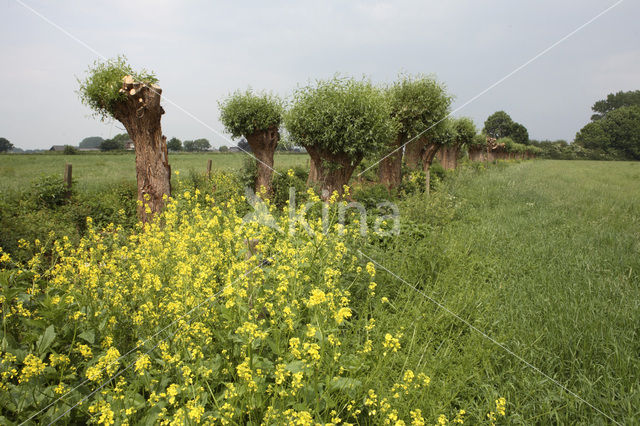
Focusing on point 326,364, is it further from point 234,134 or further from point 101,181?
point 101,181

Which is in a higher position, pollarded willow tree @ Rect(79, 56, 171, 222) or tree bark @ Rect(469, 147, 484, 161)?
tree bark @ Rect(469, 147, 484, 161)

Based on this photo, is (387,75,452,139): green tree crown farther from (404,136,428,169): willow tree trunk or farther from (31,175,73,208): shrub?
(31,175,73,208): shrub

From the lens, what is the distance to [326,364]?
2.52 metres

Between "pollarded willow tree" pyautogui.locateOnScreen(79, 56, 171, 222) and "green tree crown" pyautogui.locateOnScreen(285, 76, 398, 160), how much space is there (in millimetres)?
3716

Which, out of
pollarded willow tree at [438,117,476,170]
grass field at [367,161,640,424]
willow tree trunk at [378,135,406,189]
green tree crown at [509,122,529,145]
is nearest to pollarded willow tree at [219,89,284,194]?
willow tree trunk at [378,135,406,189]

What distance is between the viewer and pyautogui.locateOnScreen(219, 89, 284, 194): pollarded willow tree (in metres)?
12.5

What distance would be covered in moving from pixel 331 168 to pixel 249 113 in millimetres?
4718

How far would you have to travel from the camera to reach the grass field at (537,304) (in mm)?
2844

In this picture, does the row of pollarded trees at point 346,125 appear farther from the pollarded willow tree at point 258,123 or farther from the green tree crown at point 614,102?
the green tree crown at point 614,102

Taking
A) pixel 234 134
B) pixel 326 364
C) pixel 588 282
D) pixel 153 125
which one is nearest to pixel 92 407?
pixel 326 364

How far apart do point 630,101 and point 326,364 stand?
7.04 meters

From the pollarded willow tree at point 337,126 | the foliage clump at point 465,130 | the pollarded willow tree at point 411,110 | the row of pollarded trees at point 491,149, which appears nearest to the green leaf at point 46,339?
the pollarded willow tree at point 337,126

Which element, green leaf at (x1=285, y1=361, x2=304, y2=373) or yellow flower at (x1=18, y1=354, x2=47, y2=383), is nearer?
yellow flower at (x1=18, y1=354, x2=47, y2=383)

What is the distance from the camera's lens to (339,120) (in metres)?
9.09
